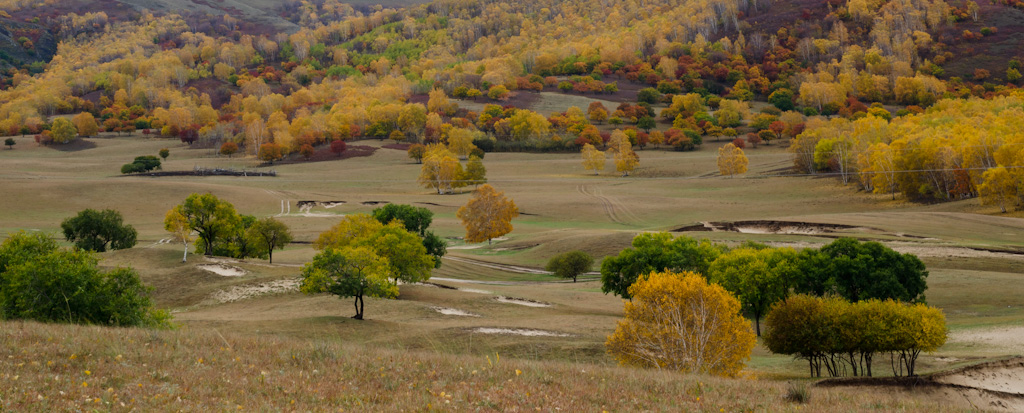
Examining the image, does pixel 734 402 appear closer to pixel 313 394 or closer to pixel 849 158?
pixel 313 394

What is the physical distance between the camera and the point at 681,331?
1121 inches

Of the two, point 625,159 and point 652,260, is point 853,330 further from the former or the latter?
point 625,159

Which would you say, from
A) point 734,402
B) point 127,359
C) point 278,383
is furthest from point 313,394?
point 734,402

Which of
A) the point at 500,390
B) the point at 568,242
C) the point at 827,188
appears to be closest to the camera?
the point at 500,390

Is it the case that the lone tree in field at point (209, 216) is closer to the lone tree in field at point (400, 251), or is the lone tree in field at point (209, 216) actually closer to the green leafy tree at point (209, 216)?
the green leafy tree at point (209, 216)

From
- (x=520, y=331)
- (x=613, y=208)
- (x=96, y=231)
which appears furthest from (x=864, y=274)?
(x=96, y=231)

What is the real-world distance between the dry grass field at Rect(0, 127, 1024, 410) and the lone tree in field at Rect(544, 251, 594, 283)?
1408 mm

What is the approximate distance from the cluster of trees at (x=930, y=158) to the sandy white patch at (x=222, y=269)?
79.3m

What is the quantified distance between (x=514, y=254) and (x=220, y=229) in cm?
3450

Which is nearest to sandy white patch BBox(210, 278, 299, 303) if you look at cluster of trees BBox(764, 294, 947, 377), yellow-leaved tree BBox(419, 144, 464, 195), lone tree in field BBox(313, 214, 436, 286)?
lone tree in field BBox(313, 214, 436, 286)

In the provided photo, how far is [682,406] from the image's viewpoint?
14578 millimetres

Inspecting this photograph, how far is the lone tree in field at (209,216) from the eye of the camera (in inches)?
2633

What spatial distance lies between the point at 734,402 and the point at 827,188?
124133 millimetres

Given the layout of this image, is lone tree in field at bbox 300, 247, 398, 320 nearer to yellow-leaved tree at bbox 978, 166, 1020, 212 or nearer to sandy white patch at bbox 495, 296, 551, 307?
sandy white patch at bbox 495, 296, 551, 307
